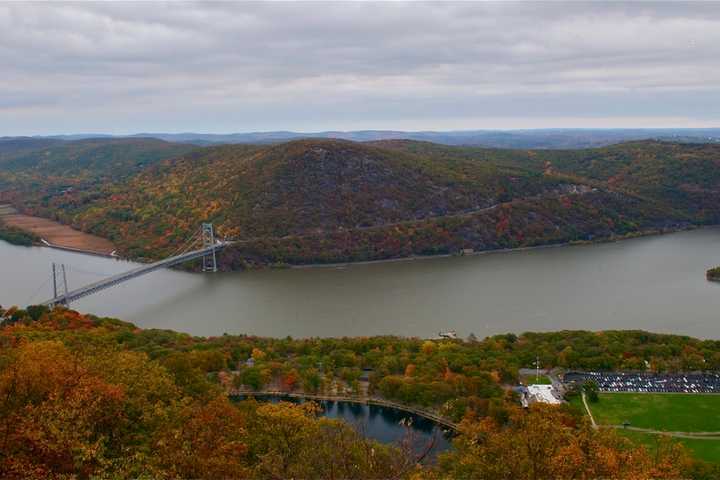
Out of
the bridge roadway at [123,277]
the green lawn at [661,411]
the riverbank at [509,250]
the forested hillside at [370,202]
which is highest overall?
the forested hillside at [370,202]

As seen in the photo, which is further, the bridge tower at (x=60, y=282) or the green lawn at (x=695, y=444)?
the bridge tower at (x=60, y=282)

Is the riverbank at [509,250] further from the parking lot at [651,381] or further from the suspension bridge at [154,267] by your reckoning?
the parking lot at [651,381]

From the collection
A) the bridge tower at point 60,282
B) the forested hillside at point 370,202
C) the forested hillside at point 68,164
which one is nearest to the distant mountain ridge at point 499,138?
the forested hillside at point 68,164

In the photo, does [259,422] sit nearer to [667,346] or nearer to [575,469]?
[575,469]

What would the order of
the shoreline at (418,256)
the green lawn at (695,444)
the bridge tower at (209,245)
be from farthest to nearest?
Result: the shoreline at (418,256), the bridge tower at (209,245), the green lawn at (695,444)

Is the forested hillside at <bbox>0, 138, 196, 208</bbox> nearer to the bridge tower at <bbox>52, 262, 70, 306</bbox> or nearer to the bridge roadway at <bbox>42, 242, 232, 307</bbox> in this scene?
the bridge roadway at <bbox>42, 242, 232, 307</bbox>

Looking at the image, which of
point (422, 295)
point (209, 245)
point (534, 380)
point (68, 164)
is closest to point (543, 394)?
point (534, 380)

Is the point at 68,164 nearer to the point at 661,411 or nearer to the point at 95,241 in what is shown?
the point at 95,241
